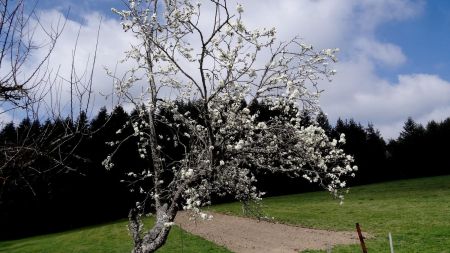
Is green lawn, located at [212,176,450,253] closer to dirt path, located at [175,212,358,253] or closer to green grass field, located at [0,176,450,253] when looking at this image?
green grass field, located at [0,176,450,253]

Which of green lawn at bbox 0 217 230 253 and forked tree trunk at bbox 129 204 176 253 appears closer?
forked tree trunk at bbox 129 204 176 253

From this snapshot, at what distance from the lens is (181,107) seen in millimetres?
12023

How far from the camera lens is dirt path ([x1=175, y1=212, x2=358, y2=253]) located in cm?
2297

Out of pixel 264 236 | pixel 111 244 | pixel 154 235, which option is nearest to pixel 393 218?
pixel 264 236

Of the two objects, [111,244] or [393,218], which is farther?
[393,218]

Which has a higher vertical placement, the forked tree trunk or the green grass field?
the forked tree trunk

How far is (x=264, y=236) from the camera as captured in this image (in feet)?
85.4

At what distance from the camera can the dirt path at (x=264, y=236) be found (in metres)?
23.0

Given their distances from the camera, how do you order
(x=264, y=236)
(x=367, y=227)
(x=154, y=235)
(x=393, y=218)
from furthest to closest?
(x=393, y=218) < (x=367, y=227) < (x=264, y=236) < (x=154, y=235)

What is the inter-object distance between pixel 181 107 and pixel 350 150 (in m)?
72.8

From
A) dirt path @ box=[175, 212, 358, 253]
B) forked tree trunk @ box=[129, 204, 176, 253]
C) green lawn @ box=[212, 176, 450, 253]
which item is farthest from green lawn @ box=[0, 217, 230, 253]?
forked tree trunk @ box=[129, 204, 176, 253]

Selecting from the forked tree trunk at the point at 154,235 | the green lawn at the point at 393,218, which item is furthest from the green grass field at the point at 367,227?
the forked tree trunk at the point at 154,235

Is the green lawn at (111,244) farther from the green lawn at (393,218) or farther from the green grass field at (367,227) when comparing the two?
the green lawn at (393,218)

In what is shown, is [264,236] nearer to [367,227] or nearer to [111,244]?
[367,227]
